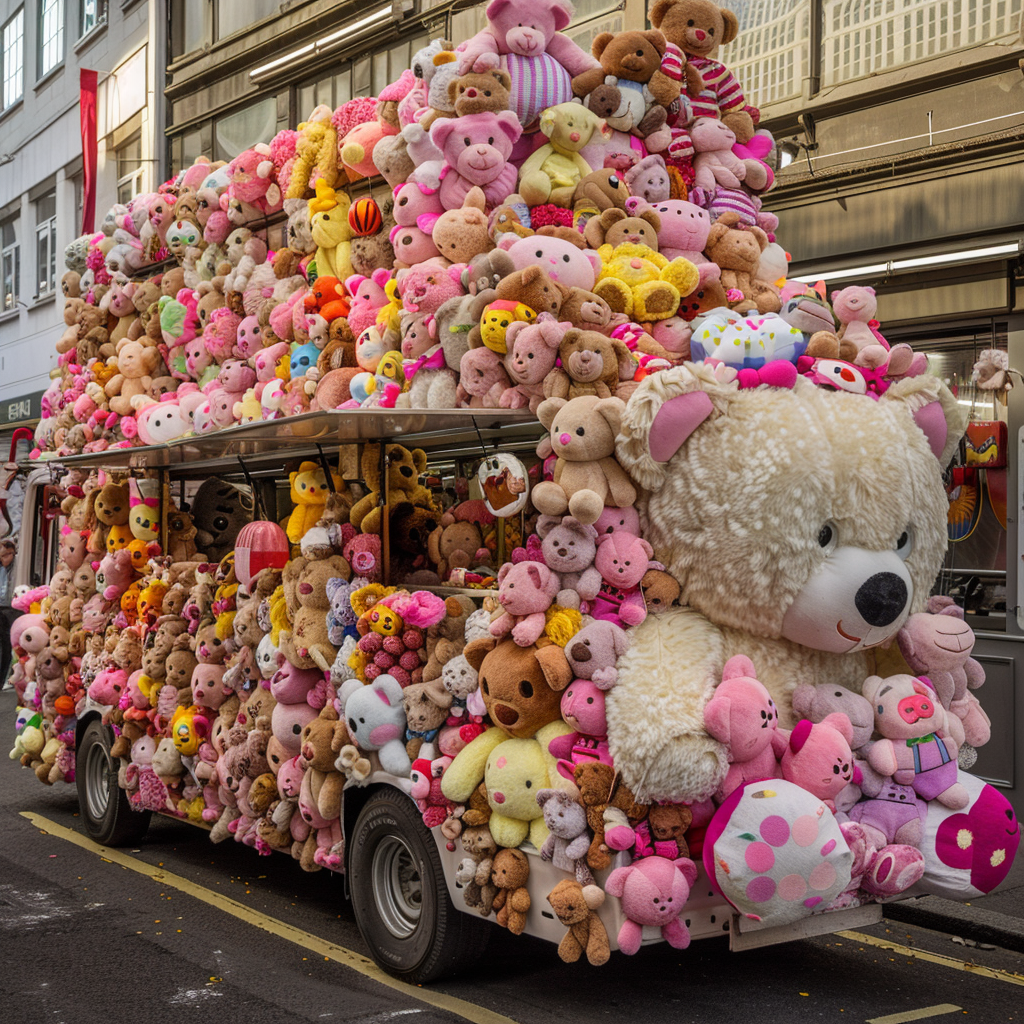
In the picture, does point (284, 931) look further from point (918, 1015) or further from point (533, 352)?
point (533, 352)

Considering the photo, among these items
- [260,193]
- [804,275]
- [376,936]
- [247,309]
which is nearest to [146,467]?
[247,309]

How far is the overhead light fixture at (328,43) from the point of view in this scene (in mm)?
13484

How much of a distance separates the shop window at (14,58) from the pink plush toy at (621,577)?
69.7ft

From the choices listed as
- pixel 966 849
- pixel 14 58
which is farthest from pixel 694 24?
pixel 14 58

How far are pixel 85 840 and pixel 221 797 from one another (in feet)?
6.78

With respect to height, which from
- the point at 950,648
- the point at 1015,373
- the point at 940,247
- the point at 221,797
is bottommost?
the point at 221,797

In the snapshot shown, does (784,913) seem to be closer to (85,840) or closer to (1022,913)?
(1022,913)

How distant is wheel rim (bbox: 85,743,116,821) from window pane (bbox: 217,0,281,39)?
34.0ft

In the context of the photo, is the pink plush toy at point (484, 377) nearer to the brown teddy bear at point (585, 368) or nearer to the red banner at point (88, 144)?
the brown teddy bear at point (585, 368)

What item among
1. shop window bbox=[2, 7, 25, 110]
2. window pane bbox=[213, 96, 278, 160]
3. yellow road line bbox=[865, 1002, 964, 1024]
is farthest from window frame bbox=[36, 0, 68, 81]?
yellow road line bbox=[865, 1002, 964, 1024]

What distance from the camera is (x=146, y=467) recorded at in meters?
8.21

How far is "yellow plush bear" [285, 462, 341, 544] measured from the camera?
258 inches

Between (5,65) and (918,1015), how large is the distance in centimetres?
2382

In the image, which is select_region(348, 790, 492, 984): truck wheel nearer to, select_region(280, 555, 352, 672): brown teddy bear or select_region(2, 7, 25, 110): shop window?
select_region(280, 555, 352, 672): brown teddy bear
